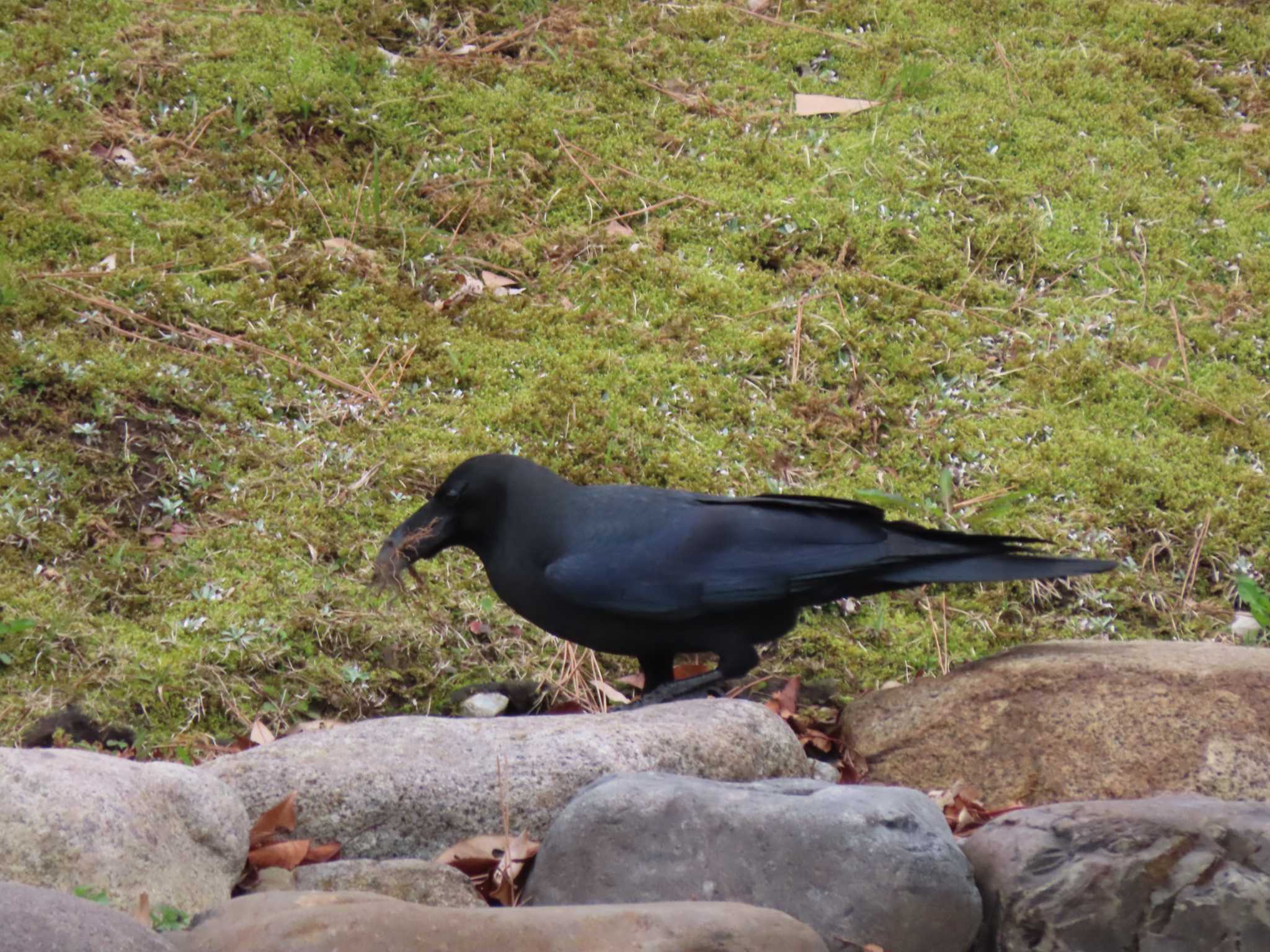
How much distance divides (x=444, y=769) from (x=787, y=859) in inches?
33.7

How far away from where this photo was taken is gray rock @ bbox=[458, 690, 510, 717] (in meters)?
4.34

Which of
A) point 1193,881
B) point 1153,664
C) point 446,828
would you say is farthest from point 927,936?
point 1153,664

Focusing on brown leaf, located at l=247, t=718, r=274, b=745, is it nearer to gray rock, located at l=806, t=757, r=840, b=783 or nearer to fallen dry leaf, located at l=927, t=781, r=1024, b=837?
gray rock, located at l=806, t=757, r=840, b=783

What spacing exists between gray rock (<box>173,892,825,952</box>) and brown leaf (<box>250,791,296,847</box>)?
65 cm

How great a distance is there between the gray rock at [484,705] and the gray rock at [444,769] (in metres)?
1.01

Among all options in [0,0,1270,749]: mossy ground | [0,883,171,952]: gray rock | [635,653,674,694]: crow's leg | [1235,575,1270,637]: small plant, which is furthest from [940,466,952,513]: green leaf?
[0,883,171,952]: gray rock

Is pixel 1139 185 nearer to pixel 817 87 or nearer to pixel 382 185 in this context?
pixel 817 87

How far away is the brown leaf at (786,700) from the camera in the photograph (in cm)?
432

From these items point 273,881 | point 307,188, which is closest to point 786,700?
point 273,881

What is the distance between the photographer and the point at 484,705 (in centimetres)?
436

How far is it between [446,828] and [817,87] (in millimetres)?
5075

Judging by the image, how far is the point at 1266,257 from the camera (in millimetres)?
6309

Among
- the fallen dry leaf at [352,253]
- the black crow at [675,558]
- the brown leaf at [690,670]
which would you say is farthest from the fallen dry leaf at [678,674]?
the fallen dry leaf at [352,253]

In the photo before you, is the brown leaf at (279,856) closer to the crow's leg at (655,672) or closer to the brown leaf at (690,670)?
the crow's leg at (655,672)
